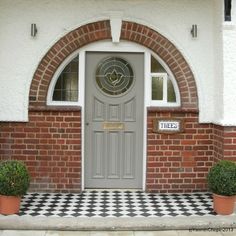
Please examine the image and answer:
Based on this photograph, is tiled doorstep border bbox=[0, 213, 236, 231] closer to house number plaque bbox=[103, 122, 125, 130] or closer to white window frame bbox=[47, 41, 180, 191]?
white window frame bbox=[47, 41, 180, 191]

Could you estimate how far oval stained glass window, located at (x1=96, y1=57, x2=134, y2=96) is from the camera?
760cm

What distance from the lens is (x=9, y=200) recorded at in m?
6.14

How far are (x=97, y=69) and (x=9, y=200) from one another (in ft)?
9.07

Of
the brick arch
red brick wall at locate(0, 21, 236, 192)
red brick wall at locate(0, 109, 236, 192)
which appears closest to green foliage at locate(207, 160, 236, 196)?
red brick wall at locate(0, 21, 236, 192)

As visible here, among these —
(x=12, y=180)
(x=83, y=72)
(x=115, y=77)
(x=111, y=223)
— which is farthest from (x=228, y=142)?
(x=12, y=180)

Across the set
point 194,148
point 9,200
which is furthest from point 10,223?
point 194,148

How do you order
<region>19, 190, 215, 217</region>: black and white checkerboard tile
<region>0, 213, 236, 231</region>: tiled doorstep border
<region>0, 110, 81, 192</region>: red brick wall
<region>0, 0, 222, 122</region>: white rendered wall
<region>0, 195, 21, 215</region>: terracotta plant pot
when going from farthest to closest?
<region>0, 110, 81, 192</region>: red brick wall → <region>0, 0, 222, 122</region>: white rendered wall → <region>19, 190, 215, 217</region>: black and white checkerboard tile → <region>0, 195, 21, 215</region>: terracotta plant pot → <region>0, 213, 236, 231</region>: tiled doorstep border

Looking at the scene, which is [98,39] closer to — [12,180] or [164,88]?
[164,88]

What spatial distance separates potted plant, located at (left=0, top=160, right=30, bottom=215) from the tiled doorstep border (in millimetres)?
180

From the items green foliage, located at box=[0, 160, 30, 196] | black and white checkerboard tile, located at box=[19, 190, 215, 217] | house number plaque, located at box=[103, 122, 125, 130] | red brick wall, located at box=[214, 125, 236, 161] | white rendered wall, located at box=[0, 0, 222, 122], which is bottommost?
black and white checkerboard tile, located at box=[19, 190, 215, 217]

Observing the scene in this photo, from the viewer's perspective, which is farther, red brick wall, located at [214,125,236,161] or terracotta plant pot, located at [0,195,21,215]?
red brick wall, located at [214,125,236,161]

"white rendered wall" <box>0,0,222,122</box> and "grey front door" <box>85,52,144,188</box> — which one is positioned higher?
"white rendered wall" <box>0,0,222,122</box>

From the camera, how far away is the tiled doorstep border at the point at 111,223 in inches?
229

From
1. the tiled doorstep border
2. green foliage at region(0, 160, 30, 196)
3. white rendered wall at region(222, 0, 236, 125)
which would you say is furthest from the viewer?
white rendered wall at region(222, 0, 236, 125)
